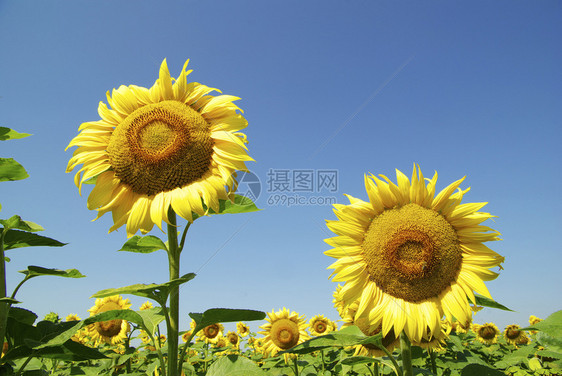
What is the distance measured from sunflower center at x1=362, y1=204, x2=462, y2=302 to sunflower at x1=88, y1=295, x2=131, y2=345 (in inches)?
262

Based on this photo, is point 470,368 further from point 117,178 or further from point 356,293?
point 117,178

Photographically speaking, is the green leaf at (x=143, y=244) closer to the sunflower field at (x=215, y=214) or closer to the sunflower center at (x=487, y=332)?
the sunflower field at (x=215, y=214)

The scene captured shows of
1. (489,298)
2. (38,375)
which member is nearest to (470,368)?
(489,298)

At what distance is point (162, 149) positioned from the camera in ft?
11.0

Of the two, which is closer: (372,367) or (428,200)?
(428,200)

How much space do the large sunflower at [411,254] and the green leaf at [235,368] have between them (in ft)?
3.31

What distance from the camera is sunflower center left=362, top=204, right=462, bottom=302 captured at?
3.40m

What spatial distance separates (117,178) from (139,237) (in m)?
0.58

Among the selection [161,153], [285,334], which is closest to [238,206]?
[161,153]

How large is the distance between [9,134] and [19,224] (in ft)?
2.79

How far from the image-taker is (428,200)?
352cm

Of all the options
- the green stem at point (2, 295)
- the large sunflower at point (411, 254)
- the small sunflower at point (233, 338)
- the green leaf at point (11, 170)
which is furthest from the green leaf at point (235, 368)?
the small sunflower at point (233, 338)

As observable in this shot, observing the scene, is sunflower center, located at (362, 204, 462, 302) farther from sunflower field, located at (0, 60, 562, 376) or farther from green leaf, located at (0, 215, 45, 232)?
green leaf, located at (0, 215, 45, 232)

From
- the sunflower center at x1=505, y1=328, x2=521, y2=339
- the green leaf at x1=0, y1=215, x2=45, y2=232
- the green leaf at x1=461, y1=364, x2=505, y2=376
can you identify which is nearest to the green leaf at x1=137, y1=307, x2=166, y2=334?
the green leaf at x1=0, y1=215, x2=45, y2=232
